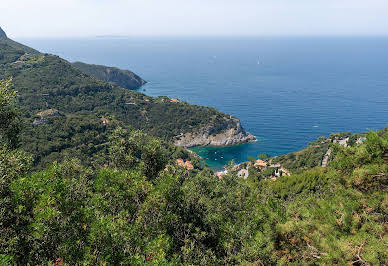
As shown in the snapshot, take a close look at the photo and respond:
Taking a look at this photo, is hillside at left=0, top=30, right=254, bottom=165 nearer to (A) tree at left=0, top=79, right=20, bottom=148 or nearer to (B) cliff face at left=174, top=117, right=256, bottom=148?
(B) cliff face at left=174, top=117, right=256, bottom=148

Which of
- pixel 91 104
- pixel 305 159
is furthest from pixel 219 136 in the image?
pixel 91 104

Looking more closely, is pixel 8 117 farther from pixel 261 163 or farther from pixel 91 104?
pixel 91 104

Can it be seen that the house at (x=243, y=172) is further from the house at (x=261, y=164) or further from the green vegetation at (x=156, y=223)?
the green vegetation at (x=156, y=223)

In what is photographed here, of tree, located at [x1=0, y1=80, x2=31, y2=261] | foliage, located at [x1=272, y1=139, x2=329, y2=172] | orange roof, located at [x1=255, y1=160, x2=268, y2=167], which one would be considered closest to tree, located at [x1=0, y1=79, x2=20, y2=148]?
tree, located at [x1=0, y1=80, x2=31, y2=261]

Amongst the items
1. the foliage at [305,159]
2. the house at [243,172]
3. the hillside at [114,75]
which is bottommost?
the house at [243,172]

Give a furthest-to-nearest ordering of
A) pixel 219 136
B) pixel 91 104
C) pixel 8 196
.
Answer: pixel 91 104 < pixel 219 136 < pixel 8 196

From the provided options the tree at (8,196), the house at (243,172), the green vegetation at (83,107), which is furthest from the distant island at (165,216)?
the green vegetation at (83,107)

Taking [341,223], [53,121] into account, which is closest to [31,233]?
[341,223]
